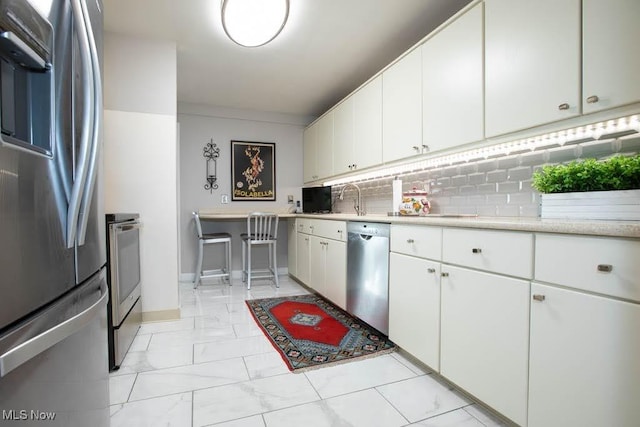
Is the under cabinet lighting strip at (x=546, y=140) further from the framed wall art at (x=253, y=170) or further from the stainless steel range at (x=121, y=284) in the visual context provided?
the framed wall art at (x=253, y=170)

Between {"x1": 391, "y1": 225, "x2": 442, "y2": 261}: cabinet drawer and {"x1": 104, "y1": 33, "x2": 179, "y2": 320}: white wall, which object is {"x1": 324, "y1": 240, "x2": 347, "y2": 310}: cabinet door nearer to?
{"x1": 391, "y1": 225, "x2": 442, "y2": 261}: cabinet drawer

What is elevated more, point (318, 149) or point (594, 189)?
point (318, 149)

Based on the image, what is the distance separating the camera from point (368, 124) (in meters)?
2.96

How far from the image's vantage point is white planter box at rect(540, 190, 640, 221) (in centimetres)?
114

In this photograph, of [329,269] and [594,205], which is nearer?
[594,205]

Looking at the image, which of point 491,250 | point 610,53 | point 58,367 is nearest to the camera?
point 58,367

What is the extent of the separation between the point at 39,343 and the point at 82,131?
0.49 m

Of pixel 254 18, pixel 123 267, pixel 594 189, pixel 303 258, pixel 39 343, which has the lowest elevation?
pixel 303 258

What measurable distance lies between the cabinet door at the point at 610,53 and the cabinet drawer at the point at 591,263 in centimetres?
60

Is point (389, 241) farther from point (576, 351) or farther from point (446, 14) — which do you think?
point (446, 14)

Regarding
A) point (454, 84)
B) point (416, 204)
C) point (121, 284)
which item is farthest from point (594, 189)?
point (121, 284)

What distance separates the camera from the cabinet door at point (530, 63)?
1.37 metres

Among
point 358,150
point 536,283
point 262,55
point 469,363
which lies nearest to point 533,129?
point 536,283

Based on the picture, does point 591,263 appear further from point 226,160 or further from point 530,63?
point 226,160
